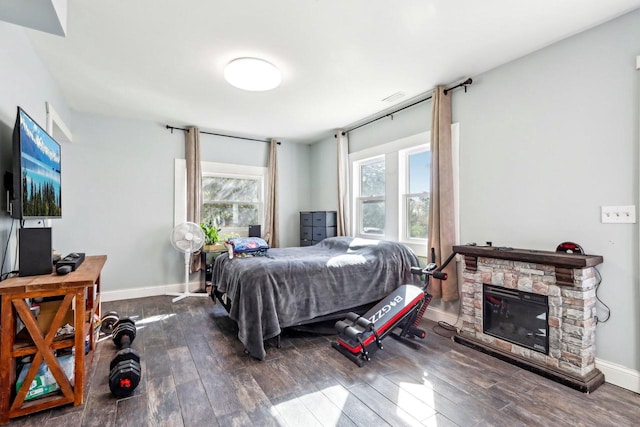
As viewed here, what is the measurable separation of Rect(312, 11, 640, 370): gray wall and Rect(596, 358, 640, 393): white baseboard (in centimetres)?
4

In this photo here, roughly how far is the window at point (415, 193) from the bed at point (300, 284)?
44 centimetres

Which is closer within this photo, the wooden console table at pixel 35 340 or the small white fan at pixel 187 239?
the wooden console table at pixel 35 340

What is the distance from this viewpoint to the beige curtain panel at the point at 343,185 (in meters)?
4.73

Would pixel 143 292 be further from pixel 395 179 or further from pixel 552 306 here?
pixel 552 306

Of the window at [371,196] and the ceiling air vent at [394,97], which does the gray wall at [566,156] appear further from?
the window at [371,196]

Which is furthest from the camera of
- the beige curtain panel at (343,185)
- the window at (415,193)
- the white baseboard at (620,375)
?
the beige curtain panel at (343,185)

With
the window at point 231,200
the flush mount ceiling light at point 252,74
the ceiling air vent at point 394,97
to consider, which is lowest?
the window at point 231,200

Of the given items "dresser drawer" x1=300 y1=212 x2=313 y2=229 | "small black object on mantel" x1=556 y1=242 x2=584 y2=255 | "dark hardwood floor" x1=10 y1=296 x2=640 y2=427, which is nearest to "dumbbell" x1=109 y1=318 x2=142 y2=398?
"dark hardwood floor" x1=10 y1=296 x2=640 y2=427

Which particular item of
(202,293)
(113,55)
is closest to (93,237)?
(202,293)

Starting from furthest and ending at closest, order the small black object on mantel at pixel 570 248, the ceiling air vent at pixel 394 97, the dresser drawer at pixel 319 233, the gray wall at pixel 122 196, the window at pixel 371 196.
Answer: the dresser drawer at pixel 319 233
the window at pixel 371 196
the gray wall at pixel 122 196
the ceiling air vent at pixel 394 97
the small black object on mantel at pixel 570 248

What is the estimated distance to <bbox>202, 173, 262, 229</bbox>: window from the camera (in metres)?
5.01

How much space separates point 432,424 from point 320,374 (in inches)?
32.7

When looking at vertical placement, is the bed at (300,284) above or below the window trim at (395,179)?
below

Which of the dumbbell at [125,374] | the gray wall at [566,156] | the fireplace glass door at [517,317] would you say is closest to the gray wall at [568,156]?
the gray wall at [566,156]
